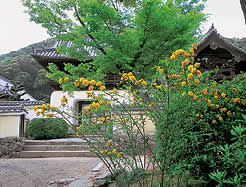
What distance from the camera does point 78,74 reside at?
591cm

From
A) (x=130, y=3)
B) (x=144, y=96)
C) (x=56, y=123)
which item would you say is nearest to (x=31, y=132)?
(x=56, y=123)

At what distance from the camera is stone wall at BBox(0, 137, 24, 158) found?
19.9 feet

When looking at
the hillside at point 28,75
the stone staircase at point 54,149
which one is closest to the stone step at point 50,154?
the stone staircase at point 54,149

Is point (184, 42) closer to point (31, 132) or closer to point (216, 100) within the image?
point (216, 100)

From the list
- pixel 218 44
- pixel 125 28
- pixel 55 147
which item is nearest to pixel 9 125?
pixel 55 147

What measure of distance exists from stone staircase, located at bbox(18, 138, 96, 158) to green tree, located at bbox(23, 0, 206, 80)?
118 inches

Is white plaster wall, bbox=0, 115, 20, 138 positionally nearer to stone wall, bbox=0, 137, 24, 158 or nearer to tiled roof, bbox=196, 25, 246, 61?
stone wall, bbox=0, 137, 24, 158

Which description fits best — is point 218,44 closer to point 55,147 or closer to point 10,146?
point 55,147

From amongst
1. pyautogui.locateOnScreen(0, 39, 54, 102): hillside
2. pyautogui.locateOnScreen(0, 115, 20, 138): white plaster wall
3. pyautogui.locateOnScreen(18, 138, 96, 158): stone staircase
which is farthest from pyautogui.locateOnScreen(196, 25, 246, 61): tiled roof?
pyautogui.locateOnScreen(0, 39, 54, 102): hillside

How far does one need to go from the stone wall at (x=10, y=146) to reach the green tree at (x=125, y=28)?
3.61 m

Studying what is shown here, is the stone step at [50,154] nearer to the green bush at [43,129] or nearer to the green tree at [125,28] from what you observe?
the green bush at [43,129]

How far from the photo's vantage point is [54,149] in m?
6.57

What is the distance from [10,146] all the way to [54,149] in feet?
4.58

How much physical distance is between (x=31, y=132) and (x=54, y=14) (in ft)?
17.4
